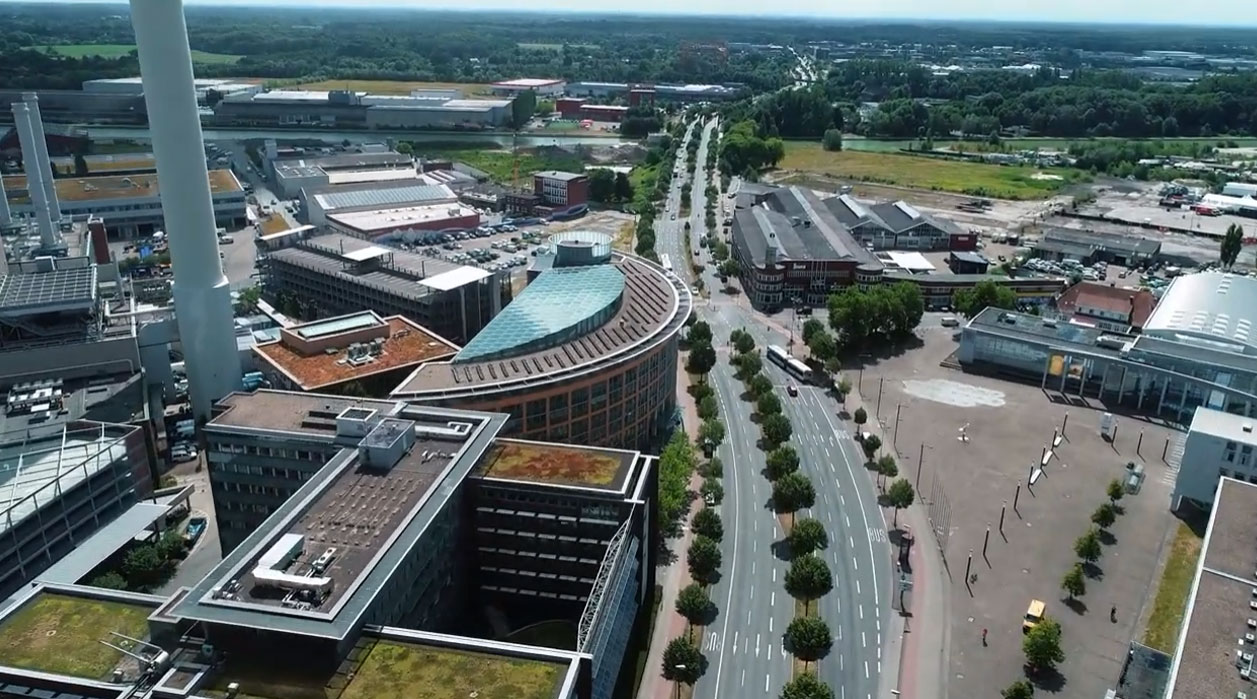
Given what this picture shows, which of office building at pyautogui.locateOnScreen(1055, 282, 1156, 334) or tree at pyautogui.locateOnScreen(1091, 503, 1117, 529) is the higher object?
office building at pyautogui.locateOnScreen(1055, 282, 1156, 334)

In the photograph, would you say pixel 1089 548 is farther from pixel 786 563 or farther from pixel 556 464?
pixel 556 464

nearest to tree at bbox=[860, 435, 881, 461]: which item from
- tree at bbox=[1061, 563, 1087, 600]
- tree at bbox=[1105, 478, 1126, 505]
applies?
tree at bbox=[1105, 478, 1126, 505]

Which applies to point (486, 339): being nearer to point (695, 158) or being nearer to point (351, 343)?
point (351, 343)

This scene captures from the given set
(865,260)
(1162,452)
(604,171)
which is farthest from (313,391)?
(604,171)

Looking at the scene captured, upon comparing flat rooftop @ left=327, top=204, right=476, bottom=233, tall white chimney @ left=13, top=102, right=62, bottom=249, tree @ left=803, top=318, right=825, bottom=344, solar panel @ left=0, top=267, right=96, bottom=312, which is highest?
tall white chimney @ left=13, top=102, right=62, bottom=249

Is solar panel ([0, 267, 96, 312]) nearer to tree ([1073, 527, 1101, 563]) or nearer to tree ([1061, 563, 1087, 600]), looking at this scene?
tree ([1061, 563, 1087, 600])

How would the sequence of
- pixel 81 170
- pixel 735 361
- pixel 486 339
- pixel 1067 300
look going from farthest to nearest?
pixel 81 170 → pixel 1067 300 → pixel 735 361 → pixel 486 339
